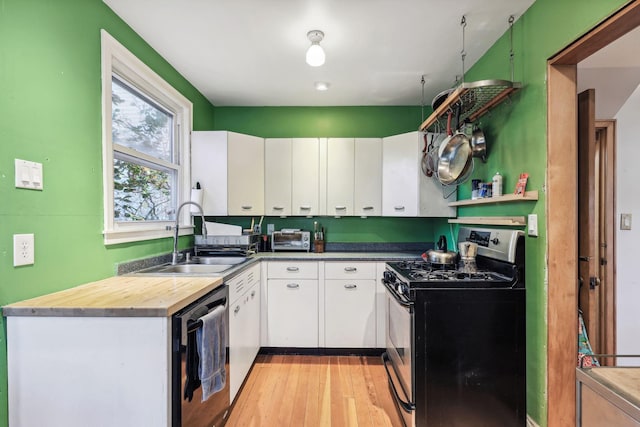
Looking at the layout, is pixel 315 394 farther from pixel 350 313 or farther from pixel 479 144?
pixel 479 144

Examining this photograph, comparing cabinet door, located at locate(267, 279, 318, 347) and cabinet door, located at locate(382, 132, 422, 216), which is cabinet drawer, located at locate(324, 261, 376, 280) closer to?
cabinet door, located at locate(267, 279, 318, 347)

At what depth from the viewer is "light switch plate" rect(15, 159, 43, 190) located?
46.5 inches

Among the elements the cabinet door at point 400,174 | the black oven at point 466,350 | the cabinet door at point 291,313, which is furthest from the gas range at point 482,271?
the cabinet door at point 291,313

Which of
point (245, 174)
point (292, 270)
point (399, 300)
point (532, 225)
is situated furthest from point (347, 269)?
point (532, 225)

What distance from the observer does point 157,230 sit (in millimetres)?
2111

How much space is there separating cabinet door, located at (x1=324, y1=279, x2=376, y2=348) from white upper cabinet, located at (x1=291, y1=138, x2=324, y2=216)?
798 millimetres

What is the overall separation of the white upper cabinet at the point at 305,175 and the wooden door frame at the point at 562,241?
1859 mm

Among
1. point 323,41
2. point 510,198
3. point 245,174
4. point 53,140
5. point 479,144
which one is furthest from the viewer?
point 245,174

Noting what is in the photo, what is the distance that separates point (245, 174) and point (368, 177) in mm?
1221

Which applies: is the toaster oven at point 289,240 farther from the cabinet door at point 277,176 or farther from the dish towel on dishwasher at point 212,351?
→ the dish towel on dishwasher at point 212,351

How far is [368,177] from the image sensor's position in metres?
2.90

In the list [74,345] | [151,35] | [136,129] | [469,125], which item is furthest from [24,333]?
[469,125]

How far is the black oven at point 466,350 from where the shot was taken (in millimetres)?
1588

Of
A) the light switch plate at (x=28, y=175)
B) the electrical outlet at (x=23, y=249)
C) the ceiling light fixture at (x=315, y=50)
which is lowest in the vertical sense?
the electrical outlet at (x=23, y=249)
